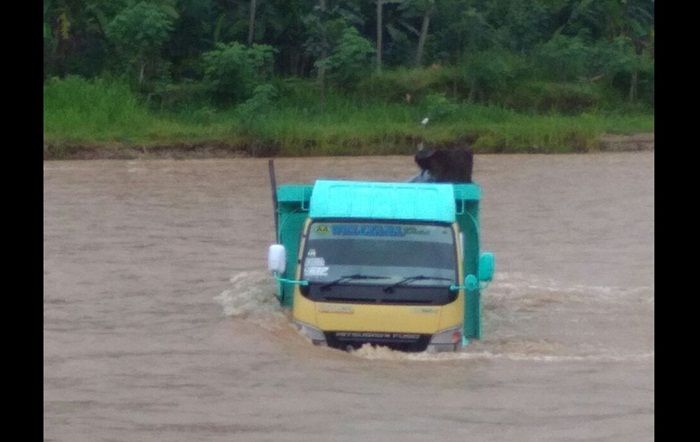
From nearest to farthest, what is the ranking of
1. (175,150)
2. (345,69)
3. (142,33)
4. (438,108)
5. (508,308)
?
(508,308)
(175,150)
(438,108)
(142,33)
(345,69)

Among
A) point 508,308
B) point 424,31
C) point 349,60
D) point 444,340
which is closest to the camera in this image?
point 444,340

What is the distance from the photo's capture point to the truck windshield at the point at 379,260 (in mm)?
11031

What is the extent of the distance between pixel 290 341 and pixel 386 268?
1.07 metres

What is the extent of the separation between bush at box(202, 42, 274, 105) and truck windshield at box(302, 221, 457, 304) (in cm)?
2339

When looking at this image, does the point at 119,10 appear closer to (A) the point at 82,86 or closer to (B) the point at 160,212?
(A) the point at 82,86

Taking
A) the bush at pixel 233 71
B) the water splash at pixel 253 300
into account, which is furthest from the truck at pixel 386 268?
the bush at pixel 233 71

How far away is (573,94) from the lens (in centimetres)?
3675

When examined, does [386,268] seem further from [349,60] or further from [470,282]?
[349,60]

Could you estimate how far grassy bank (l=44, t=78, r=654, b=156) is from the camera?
103 ft

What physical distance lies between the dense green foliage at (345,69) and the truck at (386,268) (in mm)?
19945

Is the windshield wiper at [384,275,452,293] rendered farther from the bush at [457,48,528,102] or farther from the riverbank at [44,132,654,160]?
the bush at [457,48,528,102]

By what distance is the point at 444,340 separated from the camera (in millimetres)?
11062

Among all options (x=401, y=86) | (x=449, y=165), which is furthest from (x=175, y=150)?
(x=449, y=165)

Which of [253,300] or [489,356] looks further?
[253,300]
